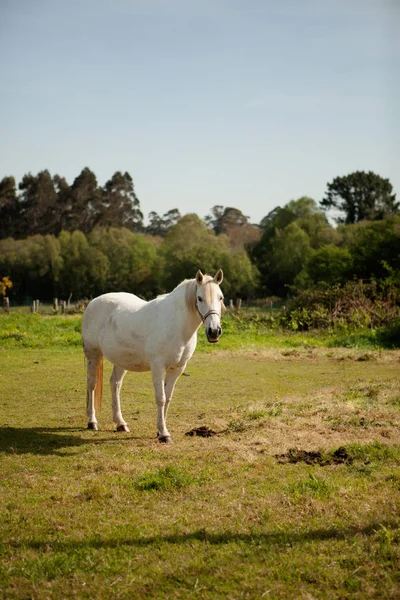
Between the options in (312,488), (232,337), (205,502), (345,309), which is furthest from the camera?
(345,309)

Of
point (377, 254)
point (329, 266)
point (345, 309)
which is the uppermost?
point (377, 254)

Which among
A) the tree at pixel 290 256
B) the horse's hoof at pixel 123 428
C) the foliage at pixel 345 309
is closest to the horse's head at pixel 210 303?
the horse's hoof at pixel 123 428

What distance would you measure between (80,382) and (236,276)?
42033 mm

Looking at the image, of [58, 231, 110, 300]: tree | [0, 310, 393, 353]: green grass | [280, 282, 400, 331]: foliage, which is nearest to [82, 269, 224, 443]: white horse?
[0, 310, 393, 353]: green grass

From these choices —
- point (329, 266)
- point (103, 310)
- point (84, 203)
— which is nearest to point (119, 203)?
point (84, 203)

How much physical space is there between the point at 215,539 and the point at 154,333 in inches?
138

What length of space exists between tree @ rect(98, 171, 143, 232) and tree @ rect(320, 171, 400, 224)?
34071 mm

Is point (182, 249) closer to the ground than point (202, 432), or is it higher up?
higher up

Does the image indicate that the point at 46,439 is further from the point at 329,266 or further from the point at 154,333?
the point at 329,266

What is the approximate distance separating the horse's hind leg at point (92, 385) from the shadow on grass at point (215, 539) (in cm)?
384

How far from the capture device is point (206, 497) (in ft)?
16.0

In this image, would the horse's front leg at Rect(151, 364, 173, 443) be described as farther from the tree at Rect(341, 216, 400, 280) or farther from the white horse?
the tree at Rect(341, 216, 400, 280)

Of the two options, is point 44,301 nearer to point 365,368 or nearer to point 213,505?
point 365,368

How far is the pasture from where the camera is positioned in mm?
3473
